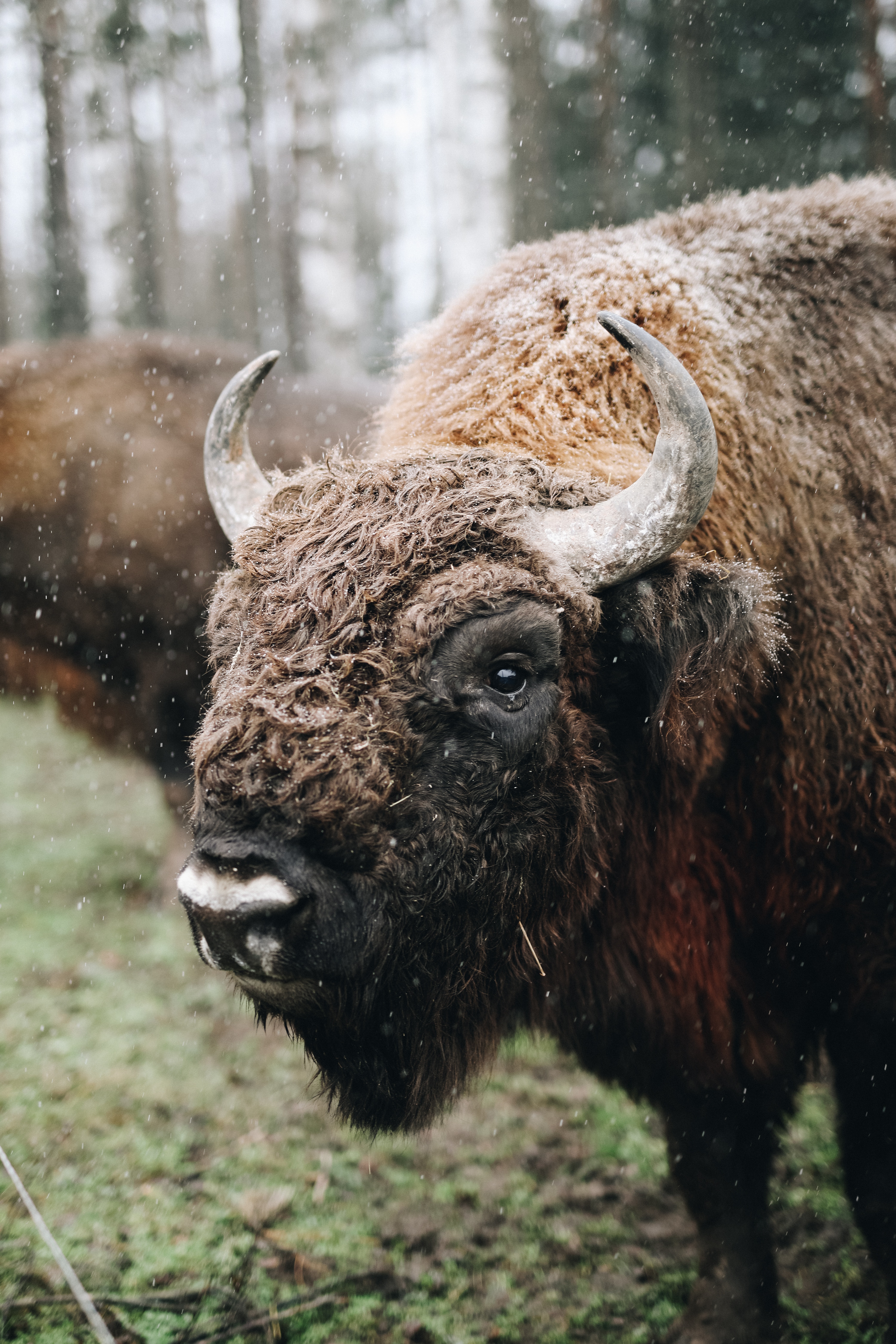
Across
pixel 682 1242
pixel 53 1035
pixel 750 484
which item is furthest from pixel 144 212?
pixel 682 1242

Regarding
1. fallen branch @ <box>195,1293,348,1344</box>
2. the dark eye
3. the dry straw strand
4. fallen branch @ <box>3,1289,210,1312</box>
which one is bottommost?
fallen branch @ <box>195,1293,348,1344</box>

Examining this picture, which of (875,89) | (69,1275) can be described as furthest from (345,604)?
(875,89)

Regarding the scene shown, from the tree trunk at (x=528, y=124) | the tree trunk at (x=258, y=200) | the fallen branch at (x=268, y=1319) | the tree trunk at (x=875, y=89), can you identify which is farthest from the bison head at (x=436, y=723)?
the tree trunk at (x=258, y=200)

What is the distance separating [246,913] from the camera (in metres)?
1.73

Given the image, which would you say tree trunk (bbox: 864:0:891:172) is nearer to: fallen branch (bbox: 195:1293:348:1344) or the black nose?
the black nose

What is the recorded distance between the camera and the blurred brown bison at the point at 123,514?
6.06 metres

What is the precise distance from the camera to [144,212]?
16875 millimetres

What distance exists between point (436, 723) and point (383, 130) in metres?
32.0

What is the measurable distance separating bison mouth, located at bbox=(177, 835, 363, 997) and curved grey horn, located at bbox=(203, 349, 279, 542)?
139 centimetres

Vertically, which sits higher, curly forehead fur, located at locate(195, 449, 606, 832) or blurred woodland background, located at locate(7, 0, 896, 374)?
blurred woodland background, located at locate(7, 0, 896, 374)

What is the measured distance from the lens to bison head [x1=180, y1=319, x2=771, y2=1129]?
1842mm

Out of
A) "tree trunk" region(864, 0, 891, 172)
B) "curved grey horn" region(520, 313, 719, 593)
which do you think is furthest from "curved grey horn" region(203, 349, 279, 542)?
"tree trunk" region(864, 0, 891, 172)

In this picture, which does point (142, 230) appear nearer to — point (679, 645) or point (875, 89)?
point (875, 89)

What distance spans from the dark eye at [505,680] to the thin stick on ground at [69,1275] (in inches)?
71.3
